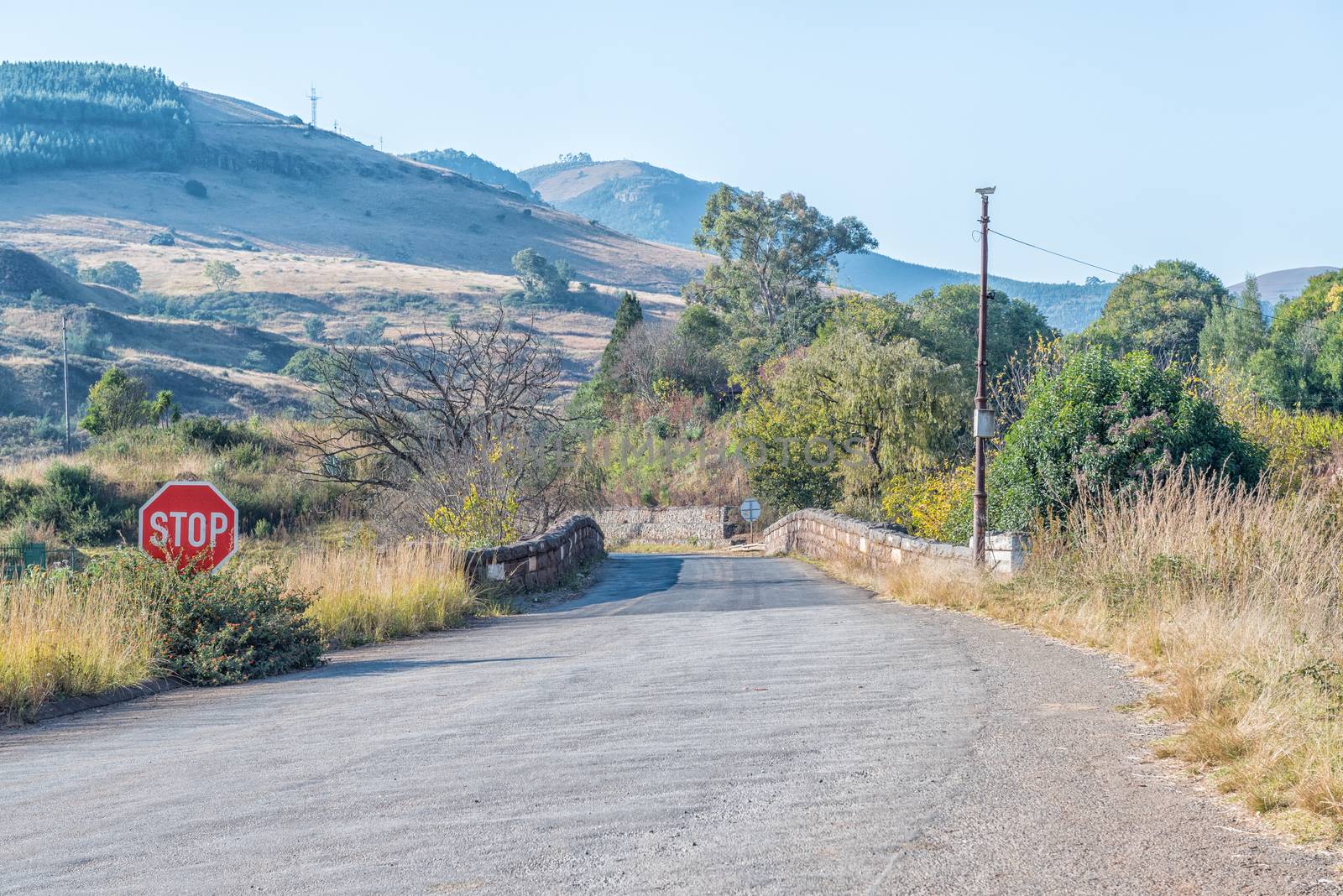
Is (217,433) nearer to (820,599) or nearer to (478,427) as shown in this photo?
(478,427)

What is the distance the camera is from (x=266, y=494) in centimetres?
3919

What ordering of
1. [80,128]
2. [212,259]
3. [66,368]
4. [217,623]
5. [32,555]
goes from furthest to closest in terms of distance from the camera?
[80,128] → [212,259] → [66,368] → [32,555] → [217,623]

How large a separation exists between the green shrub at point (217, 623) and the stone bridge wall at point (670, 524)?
36.1 m

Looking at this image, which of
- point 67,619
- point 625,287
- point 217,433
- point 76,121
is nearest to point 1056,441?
point 67,619

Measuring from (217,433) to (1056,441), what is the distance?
31.9 m

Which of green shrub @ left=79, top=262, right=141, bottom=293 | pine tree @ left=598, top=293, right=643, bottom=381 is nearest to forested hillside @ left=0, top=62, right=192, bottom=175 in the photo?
green shrub @ left=79, top=262, right=141, bottom=293

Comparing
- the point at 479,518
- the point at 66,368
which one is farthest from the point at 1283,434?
the point at 66,368

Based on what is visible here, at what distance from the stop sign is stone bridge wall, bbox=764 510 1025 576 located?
9627 millimetres

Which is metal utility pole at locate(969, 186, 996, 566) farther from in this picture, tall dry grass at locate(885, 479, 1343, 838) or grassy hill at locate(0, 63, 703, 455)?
grassy hill at locate(0, 63, 703, 455)

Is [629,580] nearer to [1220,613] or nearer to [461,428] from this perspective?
[461,428]

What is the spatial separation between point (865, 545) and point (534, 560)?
755 cm

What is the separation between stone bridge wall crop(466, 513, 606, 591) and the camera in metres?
17.5

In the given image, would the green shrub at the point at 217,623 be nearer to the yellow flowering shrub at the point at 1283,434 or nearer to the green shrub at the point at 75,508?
the yellow flowering shrub at the point at 1283,434

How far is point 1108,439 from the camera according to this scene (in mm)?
18438
